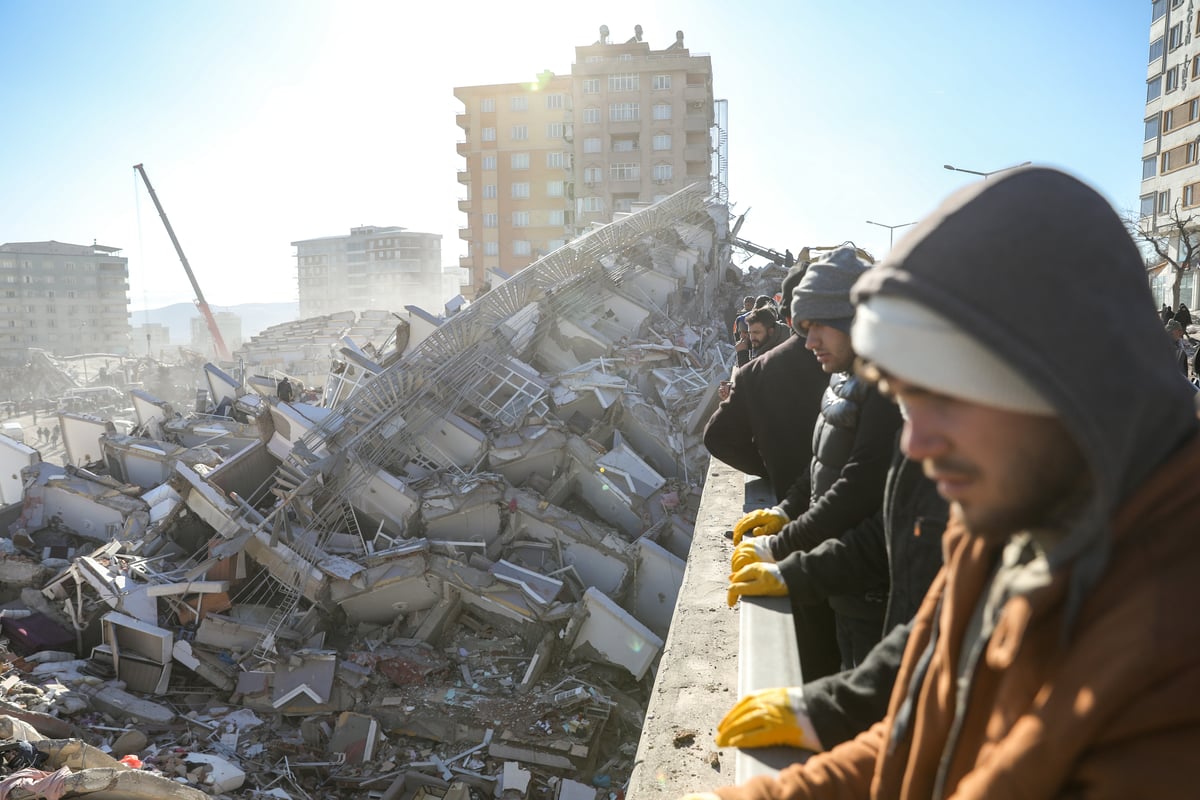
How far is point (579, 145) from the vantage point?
4888cm

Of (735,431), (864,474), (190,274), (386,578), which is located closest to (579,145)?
(190,274)

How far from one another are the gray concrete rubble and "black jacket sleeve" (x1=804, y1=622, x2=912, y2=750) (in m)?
6.40

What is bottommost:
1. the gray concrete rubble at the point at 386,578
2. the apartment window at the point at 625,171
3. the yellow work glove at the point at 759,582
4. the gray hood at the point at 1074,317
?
the gray concrete rubble at the point at 386,578

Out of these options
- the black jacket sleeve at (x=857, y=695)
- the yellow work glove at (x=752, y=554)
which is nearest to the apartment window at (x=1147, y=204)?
the yellow work glove at (x=752, y=554)

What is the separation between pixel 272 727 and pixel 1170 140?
38.9 meters

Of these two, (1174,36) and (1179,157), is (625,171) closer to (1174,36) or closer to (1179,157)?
(1174,36)

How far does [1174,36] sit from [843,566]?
41303mm

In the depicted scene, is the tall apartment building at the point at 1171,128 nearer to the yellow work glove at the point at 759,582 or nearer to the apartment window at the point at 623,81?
the apartment window at the point at 623,81

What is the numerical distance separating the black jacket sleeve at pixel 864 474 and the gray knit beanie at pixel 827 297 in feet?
1.07

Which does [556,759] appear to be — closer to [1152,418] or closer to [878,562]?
[878,562]

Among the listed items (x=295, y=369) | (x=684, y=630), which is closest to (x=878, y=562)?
(x=684, y=630)

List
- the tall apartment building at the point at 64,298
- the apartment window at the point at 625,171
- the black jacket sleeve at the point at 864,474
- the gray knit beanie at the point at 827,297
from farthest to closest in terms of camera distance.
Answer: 1. the tall apartment building at the point at 64,298
2. the apartment window at the point at 625,171
3. the gray knit beanie at the point at 827,297
4. the black jacket sleeve at the point at 864,474

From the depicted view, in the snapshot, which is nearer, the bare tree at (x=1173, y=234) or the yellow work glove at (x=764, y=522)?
the yellow work glove at (x=764, y=522)

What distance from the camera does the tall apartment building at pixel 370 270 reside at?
296 feet
